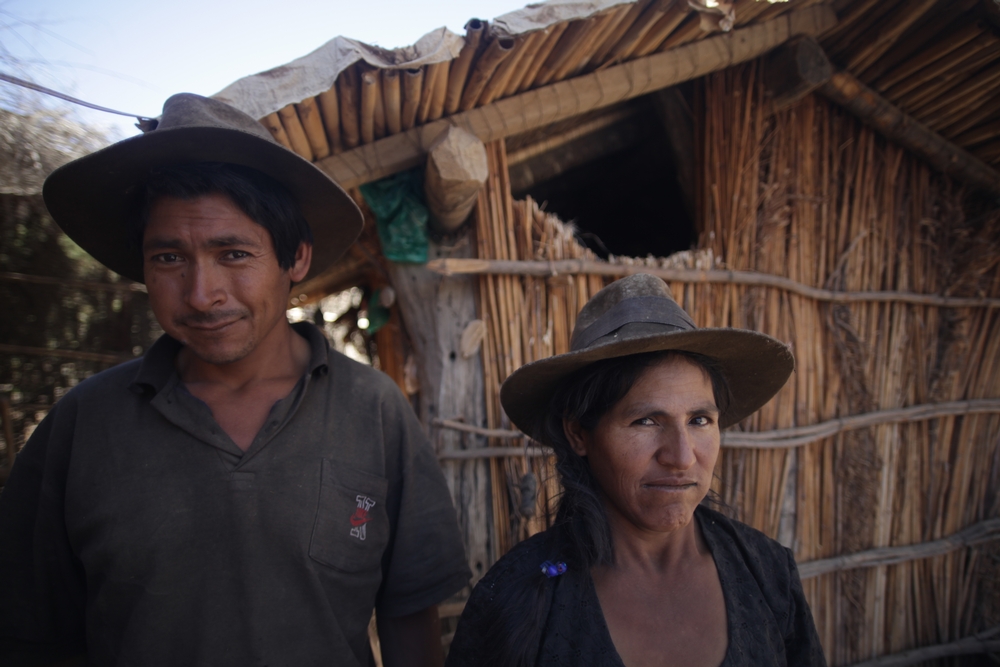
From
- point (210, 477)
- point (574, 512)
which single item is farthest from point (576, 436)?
point (210, 477)

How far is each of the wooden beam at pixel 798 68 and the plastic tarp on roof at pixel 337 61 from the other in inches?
59.9

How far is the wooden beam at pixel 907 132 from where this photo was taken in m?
2.96

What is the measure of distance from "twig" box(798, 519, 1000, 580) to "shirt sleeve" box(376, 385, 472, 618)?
2239mm

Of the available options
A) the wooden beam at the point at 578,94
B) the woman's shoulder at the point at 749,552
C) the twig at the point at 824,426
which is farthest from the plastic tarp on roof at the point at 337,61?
the woman's shoulder at the point at 749,552

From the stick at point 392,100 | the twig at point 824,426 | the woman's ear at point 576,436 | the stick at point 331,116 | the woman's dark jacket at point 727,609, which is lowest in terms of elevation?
the woman's dark jacket at point 727,609

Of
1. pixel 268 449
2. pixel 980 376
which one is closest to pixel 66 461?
pixel 268 449

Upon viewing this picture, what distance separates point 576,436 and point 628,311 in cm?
40

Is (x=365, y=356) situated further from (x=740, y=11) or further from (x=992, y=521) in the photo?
(x=992, y=521)

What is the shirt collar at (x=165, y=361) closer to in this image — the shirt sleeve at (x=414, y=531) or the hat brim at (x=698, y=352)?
the shirt sleeve at (x=414, y=531)

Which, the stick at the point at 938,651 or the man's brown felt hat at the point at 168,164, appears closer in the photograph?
the man's brown felt hat at the point at 168,164

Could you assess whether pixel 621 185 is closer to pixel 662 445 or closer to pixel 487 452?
pixel 487 452

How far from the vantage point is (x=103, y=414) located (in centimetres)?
151

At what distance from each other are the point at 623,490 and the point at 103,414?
57.3 inches

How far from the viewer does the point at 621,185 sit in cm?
446
